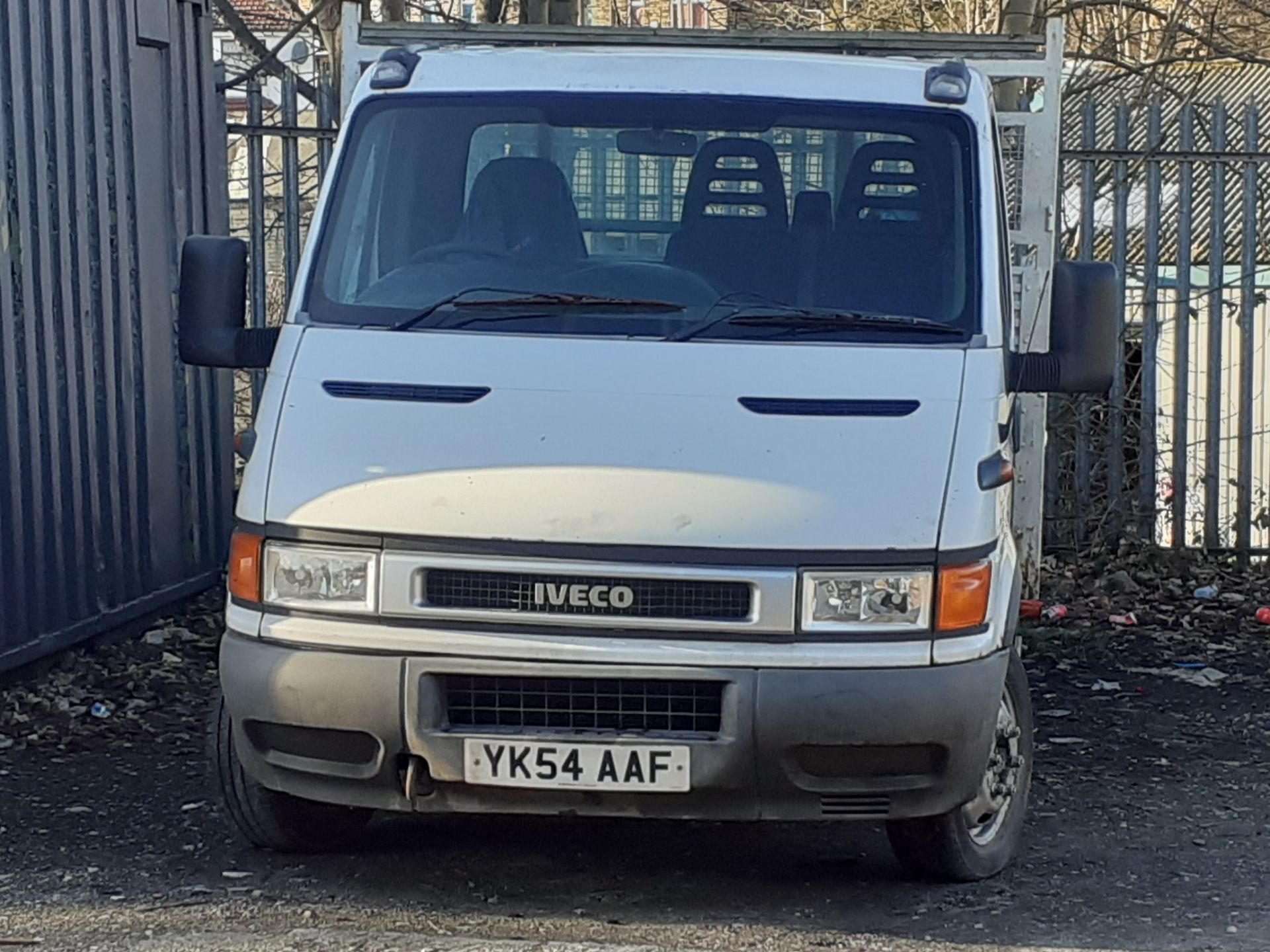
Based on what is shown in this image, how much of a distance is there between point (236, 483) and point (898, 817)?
5881mm

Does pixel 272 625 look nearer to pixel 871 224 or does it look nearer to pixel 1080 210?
pixel 871 224

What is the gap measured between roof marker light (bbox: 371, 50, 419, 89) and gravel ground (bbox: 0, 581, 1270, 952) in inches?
84.1

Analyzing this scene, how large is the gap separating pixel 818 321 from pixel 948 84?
3.11ft

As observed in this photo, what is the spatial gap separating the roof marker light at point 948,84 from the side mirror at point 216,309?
196 cm

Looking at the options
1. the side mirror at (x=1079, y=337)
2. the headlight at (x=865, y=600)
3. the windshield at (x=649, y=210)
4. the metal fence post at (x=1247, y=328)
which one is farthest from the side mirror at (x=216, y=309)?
the metal fence post at (x=1247, y=328)

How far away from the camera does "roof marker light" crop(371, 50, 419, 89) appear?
216 inches

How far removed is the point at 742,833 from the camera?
561 centimetres

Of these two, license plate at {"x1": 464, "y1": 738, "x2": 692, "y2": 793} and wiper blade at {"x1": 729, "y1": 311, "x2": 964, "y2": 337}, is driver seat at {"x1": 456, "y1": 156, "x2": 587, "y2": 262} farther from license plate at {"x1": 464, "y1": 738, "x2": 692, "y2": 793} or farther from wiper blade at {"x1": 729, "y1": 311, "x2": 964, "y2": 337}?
license plate at {"x1": 464, "y1": 738, "x2": 692, "y2": 793}

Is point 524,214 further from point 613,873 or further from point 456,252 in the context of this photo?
point 613,873

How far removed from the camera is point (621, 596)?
4473 millimetres

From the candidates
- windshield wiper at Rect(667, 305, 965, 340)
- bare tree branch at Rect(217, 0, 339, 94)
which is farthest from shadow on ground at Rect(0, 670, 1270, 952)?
bare tree branch at Rect(217, 0, 339, 94)

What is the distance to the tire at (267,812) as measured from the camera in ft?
16.7

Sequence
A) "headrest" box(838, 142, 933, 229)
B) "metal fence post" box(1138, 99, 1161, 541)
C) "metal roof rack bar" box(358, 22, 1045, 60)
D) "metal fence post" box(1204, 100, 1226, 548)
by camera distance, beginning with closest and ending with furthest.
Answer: "headrest" box(838, 142, 933, 229) → "metal roof rack bar" box(358, 22, 1045, 60) → "metal fence post" box(1204, 100, 1226, 548) → "metal fence post" box(1138, 99, 1161, 541)

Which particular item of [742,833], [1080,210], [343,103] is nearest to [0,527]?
[343,103]
